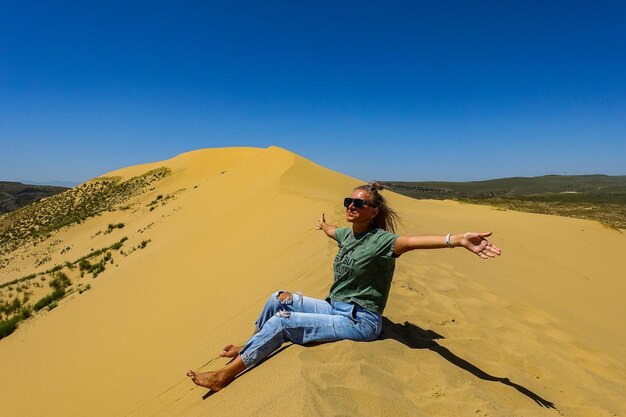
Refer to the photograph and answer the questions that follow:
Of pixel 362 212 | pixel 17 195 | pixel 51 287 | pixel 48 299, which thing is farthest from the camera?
pixel 17 195

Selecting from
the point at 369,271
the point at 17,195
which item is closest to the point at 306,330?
the point at 369,271

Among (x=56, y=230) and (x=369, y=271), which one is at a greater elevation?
(x=369, y=271)

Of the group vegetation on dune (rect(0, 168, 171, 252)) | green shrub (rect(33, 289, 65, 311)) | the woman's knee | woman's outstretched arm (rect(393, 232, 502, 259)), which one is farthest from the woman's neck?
vegetation on dune (rect(0, 168, 171, 252))

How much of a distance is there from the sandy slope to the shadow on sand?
0.07 feet

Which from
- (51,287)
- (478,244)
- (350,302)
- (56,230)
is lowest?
(51,287)

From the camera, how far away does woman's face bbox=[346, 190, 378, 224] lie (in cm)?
321

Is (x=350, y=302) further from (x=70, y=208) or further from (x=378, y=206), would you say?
(x=70, y=208)

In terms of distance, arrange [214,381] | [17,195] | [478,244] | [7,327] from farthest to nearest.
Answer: [17,195] < [7,327] < [214,381] < [478,244]

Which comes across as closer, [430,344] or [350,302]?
[350,302]

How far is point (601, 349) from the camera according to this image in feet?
13.0

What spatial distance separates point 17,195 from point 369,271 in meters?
89.1

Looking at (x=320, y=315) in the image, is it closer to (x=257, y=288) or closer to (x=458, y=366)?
(x=458, y=366)

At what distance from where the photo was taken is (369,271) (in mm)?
3025

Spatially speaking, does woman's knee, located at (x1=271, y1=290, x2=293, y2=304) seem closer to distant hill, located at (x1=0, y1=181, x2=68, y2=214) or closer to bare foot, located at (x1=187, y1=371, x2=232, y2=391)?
bare foot, located at (x1=187, y1=371, x2=232, y2=391)
